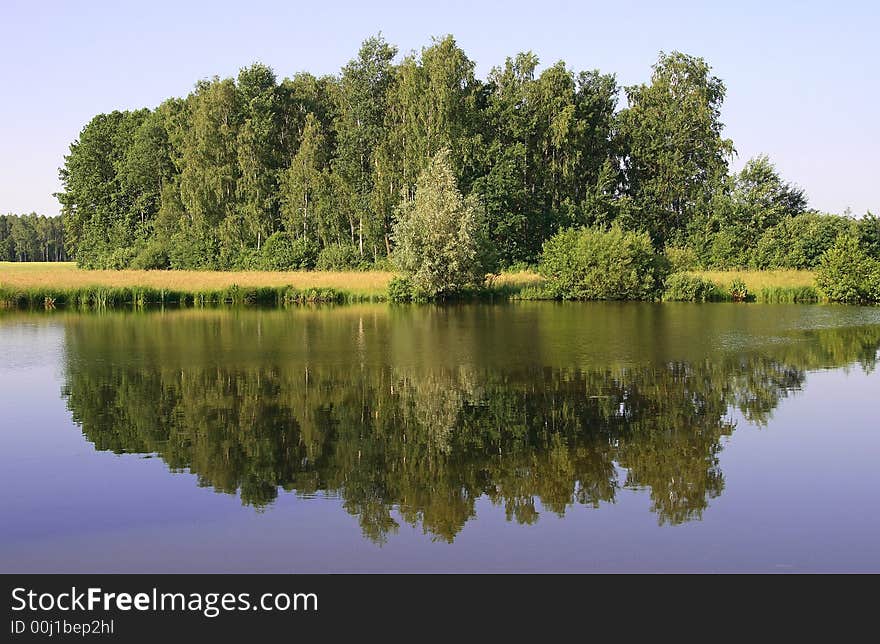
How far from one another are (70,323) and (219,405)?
818 inches

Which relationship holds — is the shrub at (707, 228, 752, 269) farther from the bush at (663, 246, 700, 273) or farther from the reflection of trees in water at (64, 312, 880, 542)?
the reflection of trees in water at (64, 312, 880, 542)

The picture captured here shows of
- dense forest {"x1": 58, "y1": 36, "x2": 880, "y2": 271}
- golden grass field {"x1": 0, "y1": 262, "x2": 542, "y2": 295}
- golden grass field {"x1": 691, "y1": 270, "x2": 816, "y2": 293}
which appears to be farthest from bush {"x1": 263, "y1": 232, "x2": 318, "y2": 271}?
golden grass field {"x1": 691, "y1": 270, "x2": 816, "y2": 293}

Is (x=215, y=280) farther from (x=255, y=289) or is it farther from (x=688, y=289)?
(x=688, y=289)

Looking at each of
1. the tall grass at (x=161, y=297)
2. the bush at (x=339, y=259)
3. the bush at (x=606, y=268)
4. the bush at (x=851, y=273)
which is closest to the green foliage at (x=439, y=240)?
the tall grass at (x=161, y=297)

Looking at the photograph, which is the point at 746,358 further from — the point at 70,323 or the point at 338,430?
the point at 70,323

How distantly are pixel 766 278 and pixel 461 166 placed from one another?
823 inches

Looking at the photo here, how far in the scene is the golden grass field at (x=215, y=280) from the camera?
44656mm

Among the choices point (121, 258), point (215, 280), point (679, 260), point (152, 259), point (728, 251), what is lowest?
point (215, 280)

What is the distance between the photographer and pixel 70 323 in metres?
32.3

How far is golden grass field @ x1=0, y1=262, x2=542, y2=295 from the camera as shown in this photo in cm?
4466

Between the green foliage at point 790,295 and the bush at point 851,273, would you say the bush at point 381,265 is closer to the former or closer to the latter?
the green foliage at point 790,295

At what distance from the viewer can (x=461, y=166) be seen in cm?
5412

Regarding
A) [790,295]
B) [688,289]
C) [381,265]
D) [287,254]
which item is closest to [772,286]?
[790,295]

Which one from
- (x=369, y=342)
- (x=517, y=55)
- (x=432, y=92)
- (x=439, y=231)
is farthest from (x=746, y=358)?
(x=517, y=55)
